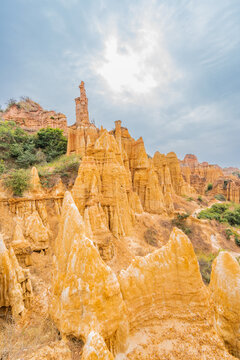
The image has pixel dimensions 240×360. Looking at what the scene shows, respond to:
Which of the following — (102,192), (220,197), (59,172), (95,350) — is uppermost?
(59,172)

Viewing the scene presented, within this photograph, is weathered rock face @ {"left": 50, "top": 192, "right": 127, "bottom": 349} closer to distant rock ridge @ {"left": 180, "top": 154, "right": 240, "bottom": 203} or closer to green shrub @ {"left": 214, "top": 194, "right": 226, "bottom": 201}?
green shrub @ {"left": 214, "top": 194, "right": 226, "bottom": 201}

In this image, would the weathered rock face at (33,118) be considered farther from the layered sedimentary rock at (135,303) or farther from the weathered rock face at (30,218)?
the layered sedimentary rock at (135,303)

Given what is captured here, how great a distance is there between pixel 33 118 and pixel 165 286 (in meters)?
36.7

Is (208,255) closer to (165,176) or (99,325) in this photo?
A: (165,176)

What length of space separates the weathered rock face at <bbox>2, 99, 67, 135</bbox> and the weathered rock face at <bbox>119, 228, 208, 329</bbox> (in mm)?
28525

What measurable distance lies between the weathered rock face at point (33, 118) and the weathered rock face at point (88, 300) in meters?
28.5

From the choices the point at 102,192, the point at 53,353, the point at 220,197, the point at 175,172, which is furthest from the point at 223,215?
the point at 53,353

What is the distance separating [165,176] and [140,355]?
23.3m

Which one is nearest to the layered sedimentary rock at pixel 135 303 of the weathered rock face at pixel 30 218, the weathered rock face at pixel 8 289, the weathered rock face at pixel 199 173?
the weathered rock face at pixel 8 289

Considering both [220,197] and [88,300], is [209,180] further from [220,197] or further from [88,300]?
[88,300]

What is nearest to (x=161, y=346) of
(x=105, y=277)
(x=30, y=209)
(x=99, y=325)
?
(x=99, y=325)

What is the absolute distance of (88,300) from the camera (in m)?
2.90

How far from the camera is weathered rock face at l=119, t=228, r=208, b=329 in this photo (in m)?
3.66

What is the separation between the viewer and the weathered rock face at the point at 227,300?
335cm
